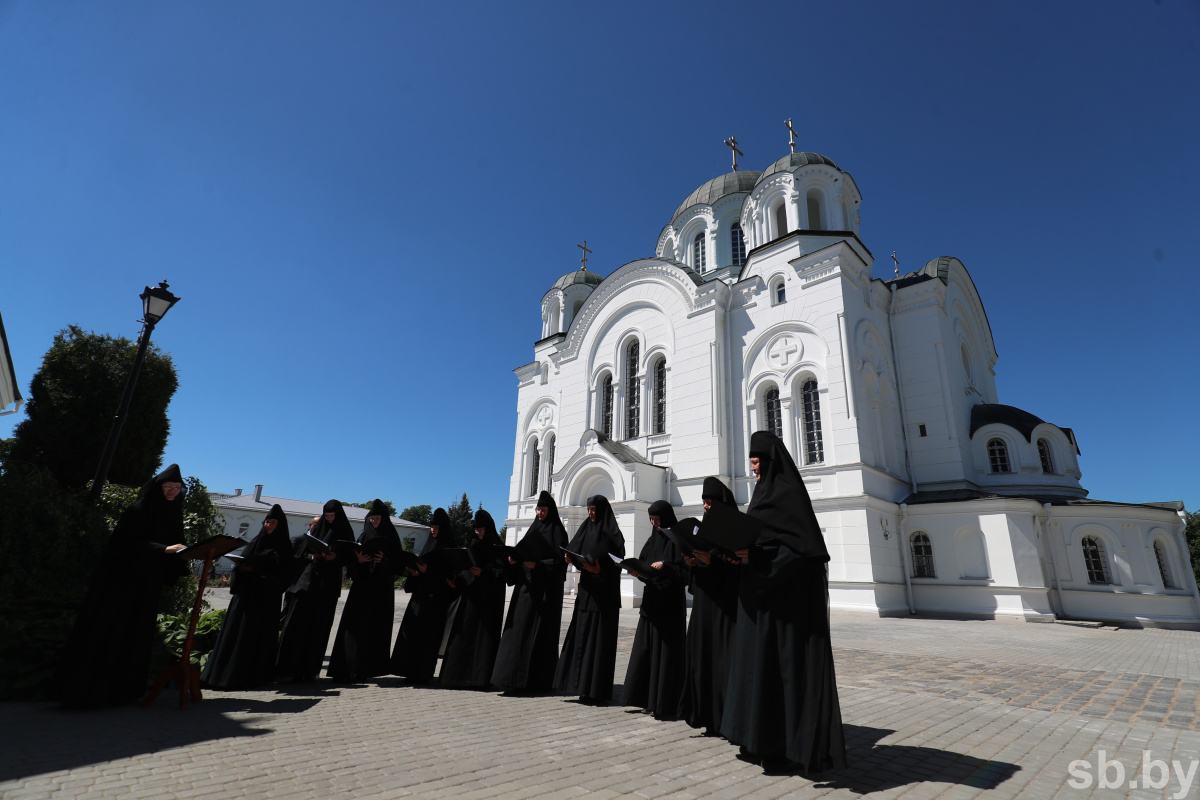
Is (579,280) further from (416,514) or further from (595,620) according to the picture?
(416,514)

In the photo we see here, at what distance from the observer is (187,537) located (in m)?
8.05

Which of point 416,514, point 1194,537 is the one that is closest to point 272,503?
point 416,514

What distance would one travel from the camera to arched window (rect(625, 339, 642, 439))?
2244cm

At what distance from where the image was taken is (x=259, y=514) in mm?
46812

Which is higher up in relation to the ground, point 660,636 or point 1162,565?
point 1162,565

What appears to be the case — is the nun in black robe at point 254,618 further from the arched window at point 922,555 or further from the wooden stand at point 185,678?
the arched window at point 922,555

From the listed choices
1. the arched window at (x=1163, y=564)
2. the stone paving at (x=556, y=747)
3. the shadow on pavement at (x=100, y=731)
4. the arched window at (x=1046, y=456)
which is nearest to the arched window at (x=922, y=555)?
the arched window at (x=1163, y=564)

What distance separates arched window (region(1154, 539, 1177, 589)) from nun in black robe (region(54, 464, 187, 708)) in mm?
22413

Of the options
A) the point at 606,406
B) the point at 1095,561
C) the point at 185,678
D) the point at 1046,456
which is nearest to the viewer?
the point at 185,678

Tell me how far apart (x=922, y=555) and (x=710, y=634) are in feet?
51.8

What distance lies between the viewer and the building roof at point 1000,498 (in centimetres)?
1586

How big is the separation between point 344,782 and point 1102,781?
15.3 feet

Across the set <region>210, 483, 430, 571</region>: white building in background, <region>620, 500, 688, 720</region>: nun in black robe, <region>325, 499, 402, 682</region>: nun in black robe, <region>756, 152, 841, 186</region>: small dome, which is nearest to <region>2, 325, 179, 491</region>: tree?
<region>325, 499, 402, 682</region>: nun in black robe

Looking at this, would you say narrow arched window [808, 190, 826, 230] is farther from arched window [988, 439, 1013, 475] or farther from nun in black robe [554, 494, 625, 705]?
nun in black robe [554, 494, 625, 705]
